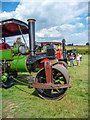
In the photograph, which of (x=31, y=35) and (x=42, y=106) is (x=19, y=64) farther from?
(x=42, y=106)

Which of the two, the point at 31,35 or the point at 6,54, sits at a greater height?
the point at 31,35

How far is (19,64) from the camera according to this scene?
4.30m

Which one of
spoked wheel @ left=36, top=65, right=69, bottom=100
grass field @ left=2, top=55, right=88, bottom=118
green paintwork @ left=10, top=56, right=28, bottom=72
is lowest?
grass field @ left=2, top=55, right=88, bottom=118

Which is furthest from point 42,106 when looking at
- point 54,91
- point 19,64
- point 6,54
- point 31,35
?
point 6,54

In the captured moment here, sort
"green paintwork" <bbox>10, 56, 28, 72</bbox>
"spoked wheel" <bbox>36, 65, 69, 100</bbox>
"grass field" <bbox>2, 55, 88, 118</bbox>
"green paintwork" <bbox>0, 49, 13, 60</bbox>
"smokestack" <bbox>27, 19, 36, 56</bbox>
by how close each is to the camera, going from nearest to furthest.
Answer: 1. "grass field" <bbox>2, 55, 88, 118</bbox>
2. "spoked wheel" <bbox>36, 65, 69, 100</bbox>
3. "smokestack" <bbox>27, 19, 36, 56</bbox>
4. "green paintwork" <bbox>10, 56, 28, 72</bbox>
5. "green paintwork" <bbox>0, 49, 13, 60</bbox>

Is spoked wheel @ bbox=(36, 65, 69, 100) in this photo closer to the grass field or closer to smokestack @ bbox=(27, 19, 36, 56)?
the grass field

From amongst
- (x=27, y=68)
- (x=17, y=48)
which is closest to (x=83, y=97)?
(x=27, y=68)

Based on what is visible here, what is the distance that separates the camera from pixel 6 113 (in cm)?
280

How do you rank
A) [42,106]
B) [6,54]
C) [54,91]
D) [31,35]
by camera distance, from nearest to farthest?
[42,106]
[54,91]
[31,35]
[6,54]

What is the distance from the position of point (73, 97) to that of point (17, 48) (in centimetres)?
317

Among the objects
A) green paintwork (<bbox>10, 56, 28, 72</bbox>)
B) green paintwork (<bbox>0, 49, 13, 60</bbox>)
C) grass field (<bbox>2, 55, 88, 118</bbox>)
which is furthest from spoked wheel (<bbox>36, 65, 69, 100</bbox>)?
green paintwork (<bbox>0, 49, 13, 60</bbox>)

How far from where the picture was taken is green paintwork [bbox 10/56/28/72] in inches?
166

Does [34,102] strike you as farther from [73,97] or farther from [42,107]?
[73,97]

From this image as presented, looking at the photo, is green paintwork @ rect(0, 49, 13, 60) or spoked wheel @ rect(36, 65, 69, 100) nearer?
spoked wheel @ rect(36, 65, 69, 100)
